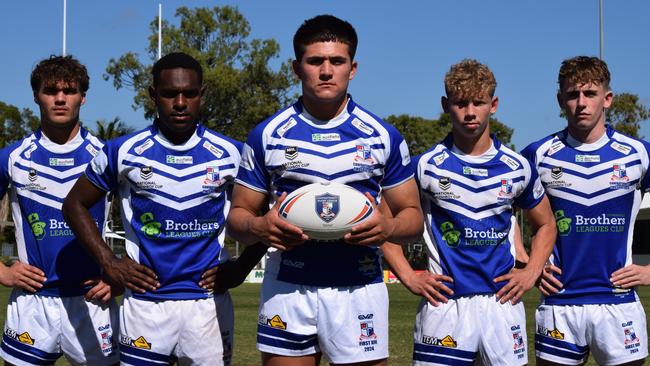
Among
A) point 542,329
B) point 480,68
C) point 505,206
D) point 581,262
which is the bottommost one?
point 542,329

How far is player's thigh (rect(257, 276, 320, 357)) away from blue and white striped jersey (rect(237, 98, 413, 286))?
69mm

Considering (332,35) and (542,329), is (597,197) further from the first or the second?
(332,35)

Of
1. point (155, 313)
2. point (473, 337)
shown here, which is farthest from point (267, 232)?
point (473, 337)

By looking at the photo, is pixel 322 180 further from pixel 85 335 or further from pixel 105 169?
pixel 85 335

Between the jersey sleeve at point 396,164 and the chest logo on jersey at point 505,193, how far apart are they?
97 centimetres

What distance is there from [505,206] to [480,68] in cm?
93

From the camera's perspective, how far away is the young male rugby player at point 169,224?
557 centimetres

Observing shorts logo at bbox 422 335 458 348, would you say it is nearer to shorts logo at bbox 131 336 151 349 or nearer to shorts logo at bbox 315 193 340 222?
shorts logo at bbox 315 193 340 222

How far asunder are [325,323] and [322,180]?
31.0 inches

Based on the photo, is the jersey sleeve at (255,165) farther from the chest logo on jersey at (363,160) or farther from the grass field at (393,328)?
the grass field at (393,328)

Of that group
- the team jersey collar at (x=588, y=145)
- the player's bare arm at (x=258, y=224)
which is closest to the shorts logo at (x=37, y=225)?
the player's bare arm at (x=258, y=224)

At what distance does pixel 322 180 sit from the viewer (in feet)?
16.7

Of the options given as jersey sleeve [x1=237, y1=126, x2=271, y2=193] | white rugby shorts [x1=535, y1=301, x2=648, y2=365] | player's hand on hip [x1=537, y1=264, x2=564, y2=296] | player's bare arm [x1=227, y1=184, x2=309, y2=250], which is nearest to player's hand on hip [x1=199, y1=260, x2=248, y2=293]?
player's bare arm [x1=227, y1=184, x2=309, y2=250]

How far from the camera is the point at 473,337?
19.1ft
